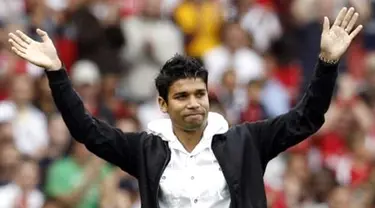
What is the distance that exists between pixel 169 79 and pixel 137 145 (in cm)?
41

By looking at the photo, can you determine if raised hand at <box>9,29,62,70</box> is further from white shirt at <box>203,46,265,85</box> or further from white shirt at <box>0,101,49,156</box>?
white shirt at <box>203,46,265,85</box>

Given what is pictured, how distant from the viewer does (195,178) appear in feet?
27.4

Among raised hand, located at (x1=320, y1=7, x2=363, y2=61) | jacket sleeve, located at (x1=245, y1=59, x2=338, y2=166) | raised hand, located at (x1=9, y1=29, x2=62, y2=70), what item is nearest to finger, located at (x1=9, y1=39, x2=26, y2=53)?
raised hand, located at (x1=9, y1=29, x2=62, y2=70)

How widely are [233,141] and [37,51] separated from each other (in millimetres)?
1175

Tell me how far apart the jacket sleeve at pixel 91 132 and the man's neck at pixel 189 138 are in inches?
8.7

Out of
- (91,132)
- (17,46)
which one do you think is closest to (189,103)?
(91,132)

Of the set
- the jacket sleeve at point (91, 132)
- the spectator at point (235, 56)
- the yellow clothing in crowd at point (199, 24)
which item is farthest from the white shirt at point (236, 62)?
the jacket sleeve at point (91, 132)

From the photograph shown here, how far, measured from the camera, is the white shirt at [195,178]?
8.32m

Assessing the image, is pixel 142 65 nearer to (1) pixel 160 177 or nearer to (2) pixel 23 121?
(2) pixel 23 121

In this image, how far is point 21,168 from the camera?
13.6m

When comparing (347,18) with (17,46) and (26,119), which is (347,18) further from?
(26,119)

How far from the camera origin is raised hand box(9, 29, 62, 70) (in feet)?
27.6

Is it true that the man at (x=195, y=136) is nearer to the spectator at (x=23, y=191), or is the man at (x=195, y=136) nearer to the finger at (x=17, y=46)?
the finger at (x=17, y=46)

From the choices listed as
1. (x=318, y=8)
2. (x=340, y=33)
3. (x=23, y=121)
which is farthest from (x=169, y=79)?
(x=318, y=8)
